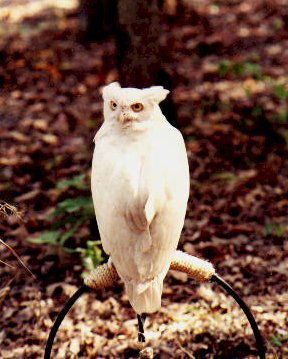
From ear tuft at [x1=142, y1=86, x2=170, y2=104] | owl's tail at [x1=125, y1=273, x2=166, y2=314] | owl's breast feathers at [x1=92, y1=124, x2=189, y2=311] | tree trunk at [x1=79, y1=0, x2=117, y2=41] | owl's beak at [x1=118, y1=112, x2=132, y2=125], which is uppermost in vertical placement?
tree trunk at [x1=79, y1=0, x2=117, y2=41]

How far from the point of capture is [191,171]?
5.11 meters

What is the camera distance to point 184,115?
593 cm

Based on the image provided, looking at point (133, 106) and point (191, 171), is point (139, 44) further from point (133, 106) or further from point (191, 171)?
point (133, 106)

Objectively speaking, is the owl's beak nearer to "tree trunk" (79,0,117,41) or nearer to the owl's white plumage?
the owl's white plumage

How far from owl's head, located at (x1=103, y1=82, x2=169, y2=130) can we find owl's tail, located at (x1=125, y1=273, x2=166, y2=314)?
593mm

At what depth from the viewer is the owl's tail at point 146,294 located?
7.48 ft

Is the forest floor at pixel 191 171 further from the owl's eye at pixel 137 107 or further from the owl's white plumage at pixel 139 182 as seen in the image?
the owl's eye at pixel 137 107

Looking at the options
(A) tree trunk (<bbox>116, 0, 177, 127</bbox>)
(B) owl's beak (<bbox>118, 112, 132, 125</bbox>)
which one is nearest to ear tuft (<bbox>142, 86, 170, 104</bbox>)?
(B) owl's beak (<bbox>118, 112, 132, 125</bbox>)

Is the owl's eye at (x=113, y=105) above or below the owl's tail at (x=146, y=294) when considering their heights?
above

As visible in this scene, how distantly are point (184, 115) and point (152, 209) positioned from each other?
391cm

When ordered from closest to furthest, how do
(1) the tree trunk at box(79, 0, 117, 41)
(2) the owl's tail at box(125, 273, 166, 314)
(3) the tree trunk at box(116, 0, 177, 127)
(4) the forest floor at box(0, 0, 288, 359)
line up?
1. (2) the owl's tail at box(125, 273, 166, 314)
2. (4) the forest floor at box(0, 0, 288, 359)
3. (3) the tree trunk at box(116, 0, 177, 127)
4. (1) the tree trunk at box(79, 0, 117, 41)

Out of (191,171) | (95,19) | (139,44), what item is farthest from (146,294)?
(95,19)

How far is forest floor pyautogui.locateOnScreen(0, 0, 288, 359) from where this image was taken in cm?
348

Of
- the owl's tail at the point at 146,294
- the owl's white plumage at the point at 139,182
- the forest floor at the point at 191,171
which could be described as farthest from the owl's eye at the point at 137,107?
the forest floor at the point at 191,171
